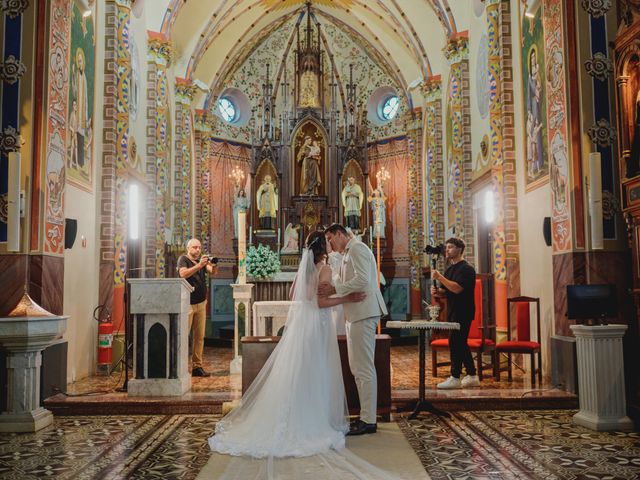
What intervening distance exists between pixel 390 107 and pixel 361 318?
15.1m

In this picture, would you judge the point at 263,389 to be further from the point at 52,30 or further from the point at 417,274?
the point at 417,274

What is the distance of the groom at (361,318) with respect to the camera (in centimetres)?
534

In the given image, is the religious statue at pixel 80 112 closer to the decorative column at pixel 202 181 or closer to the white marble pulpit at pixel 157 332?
the white marble pulpit at pixel 157 332

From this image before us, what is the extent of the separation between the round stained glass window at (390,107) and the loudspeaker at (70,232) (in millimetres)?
13237

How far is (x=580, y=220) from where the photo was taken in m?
6.67

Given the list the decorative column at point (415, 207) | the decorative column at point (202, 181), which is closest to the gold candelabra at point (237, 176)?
the decorative column at point (202, 181)

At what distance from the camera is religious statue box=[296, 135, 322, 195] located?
18250mm

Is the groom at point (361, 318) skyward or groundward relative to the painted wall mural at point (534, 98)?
groundward

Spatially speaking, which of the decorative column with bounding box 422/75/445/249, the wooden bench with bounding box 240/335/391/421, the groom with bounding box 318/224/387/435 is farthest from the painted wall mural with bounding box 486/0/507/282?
the decorative column with bounding box 422/75/445/249

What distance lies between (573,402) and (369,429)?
8.12 feet

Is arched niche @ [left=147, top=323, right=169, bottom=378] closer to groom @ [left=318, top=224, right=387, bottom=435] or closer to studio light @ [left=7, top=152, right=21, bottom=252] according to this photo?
studio light @ [left=7, top=152, right=21, bottom=252]

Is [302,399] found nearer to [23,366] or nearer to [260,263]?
[23,366]

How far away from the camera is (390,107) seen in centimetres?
1953

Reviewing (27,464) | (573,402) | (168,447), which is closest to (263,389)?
(168,447)
